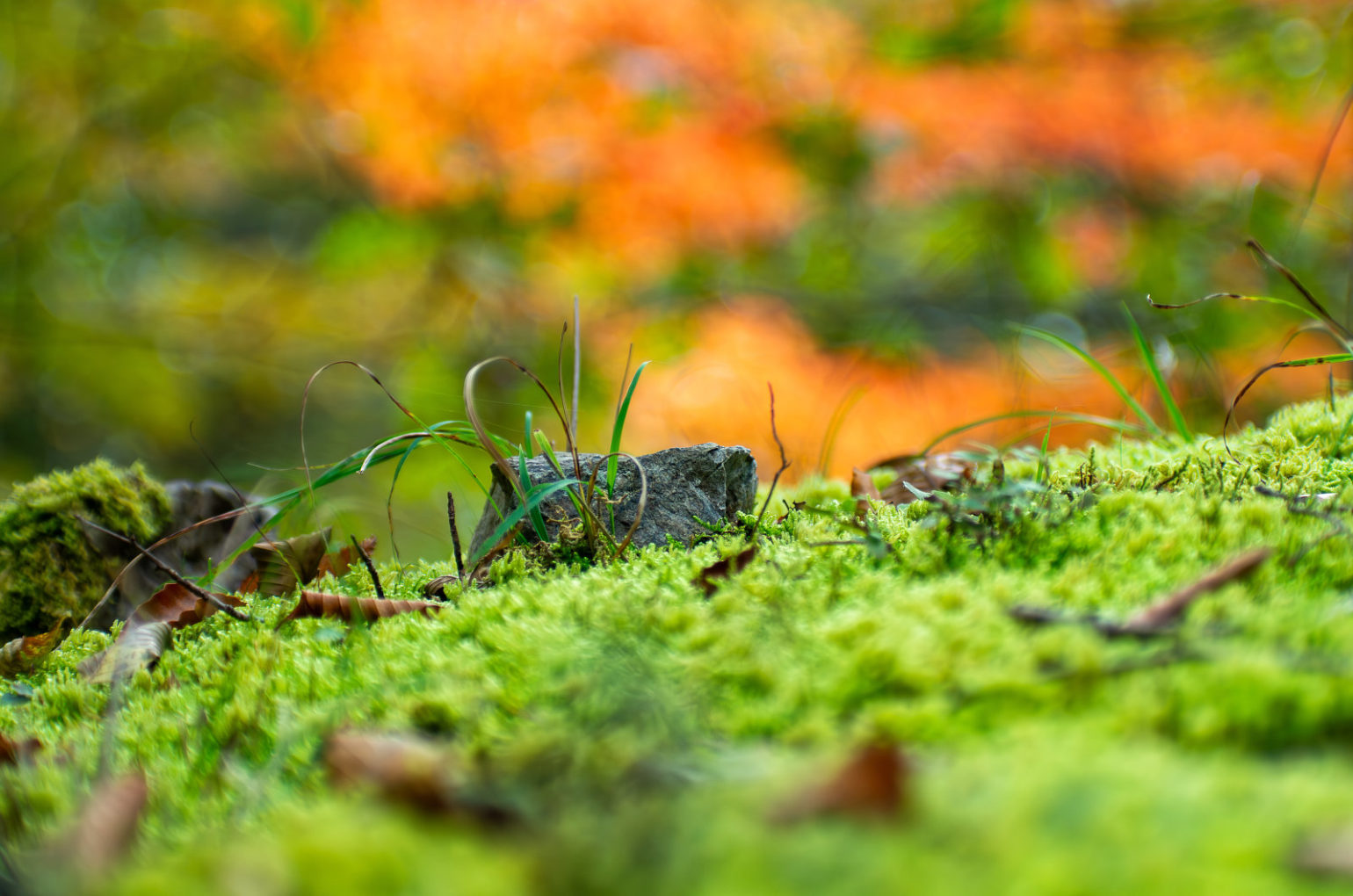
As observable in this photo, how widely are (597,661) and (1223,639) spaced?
1.48 ft

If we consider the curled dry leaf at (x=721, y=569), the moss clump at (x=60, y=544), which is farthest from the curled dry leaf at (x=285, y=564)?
the curled dry leaf at (x=721, y=569)

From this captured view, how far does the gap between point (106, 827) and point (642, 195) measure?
4504mm

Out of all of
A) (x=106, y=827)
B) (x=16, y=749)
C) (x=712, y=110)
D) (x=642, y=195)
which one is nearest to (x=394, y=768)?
(x=106, y=827)

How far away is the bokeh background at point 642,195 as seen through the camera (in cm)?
427

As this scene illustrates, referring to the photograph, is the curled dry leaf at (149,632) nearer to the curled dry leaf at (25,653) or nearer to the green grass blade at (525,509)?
the curled dry leaf at (25,653)

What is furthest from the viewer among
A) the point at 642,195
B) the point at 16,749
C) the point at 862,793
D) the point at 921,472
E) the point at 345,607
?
the point at 642,195

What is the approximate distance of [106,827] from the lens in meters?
0.48

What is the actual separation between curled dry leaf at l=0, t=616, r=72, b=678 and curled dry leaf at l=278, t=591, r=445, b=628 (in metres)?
0.44

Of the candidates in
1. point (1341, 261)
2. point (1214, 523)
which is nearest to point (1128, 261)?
point (1341, 261)

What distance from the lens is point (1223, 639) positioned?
557mm

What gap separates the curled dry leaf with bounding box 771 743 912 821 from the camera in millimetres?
394

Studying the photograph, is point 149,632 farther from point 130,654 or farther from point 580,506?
point 580,506

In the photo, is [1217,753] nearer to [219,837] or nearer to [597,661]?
[597,661]

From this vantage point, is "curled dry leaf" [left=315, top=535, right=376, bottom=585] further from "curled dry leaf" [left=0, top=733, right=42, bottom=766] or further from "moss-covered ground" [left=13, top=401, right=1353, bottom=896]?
"curled dry leaf" [left=0, top=733, right=42, bottom=766]
